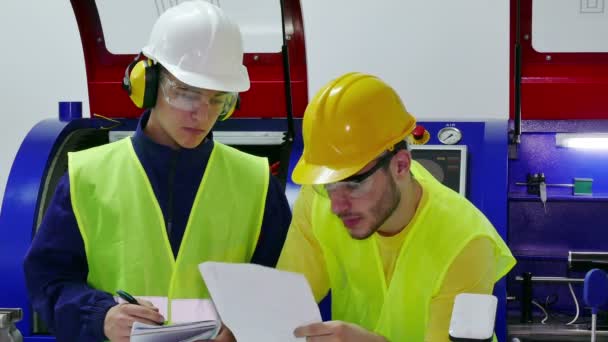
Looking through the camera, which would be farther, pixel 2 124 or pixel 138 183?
pixel 2 124

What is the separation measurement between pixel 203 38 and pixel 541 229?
1.65m

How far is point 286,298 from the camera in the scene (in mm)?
1921

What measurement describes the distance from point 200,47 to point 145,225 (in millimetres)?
446

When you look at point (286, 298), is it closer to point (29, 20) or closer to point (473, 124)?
point (473, 124)

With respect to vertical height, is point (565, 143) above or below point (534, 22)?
below

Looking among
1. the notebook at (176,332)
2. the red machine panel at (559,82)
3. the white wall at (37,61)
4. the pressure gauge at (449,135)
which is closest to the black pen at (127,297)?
the notebook at (176,332)

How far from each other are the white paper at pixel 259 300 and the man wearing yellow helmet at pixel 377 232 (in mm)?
44

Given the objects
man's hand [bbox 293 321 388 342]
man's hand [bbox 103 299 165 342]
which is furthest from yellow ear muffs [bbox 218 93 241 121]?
man's hand [bbox 293 321 388 342]

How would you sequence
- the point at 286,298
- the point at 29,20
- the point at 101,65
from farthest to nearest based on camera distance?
the point at 29,20 → the point at 101,65 → the point at 286,298

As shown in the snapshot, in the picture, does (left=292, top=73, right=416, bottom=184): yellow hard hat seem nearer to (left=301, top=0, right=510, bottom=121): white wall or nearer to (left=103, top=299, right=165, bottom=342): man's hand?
(left=103, top=299, right=165, bottom=342): man's hand

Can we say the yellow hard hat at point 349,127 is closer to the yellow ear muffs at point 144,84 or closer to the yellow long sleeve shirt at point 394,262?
the yellow long sleeve shirt at point 394,262

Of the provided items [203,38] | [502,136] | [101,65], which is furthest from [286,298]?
[101,65]

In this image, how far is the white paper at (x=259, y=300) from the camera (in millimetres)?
1892

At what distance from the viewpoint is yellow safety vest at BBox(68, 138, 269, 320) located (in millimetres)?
2240
